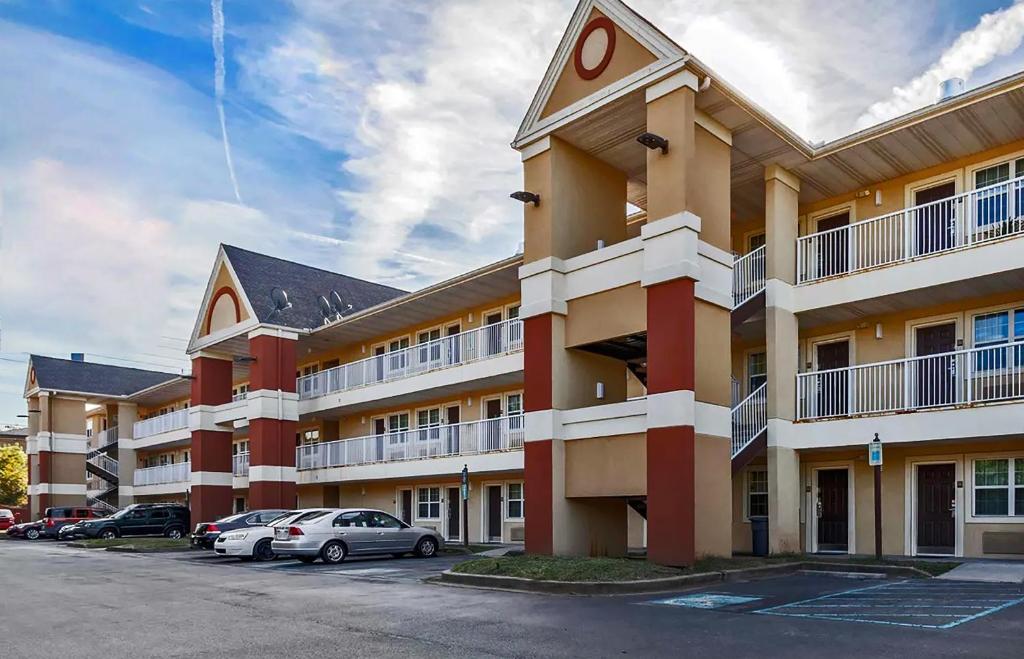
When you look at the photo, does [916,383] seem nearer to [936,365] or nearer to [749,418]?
[936,365]

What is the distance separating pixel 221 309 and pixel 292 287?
306 cm

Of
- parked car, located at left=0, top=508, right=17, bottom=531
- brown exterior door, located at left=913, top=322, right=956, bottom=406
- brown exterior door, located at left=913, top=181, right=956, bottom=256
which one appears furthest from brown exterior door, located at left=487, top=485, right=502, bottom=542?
parked car, located at left=0, top=508, right=17, bottom=531

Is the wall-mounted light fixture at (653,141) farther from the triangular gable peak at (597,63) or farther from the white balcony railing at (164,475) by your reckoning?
the white balcony railing at (164,475)

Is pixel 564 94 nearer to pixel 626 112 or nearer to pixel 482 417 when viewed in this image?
pixel 626 112

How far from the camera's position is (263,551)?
2528 centimetres

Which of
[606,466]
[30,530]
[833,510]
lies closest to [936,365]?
[833,510]

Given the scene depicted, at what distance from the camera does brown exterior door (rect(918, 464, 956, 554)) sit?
2002cm

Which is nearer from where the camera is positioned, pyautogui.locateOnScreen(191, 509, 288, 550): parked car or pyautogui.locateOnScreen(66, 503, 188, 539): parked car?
pyautogui.locateOnScreen(191, 509, 288, 550): parked car

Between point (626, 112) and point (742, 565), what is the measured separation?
9.79 m

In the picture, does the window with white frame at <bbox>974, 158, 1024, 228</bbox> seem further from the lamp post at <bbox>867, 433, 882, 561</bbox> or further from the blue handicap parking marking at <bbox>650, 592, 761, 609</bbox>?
the blue handicap parking marking at <bbox>650, 592, 761, 609</bbox>

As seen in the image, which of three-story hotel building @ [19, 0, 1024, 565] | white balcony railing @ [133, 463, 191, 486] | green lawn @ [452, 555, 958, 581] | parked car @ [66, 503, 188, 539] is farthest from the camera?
white balcony railing @ [133, 463, 191, 486]

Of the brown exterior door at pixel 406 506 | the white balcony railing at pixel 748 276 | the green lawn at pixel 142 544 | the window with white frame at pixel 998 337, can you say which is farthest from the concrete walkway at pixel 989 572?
the green lawn at pixel 142 544

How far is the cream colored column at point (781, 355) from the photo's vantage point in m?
20.8

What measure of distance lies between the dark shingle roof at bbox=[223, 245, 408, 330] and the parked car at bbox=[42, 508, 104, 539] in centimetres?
1516
